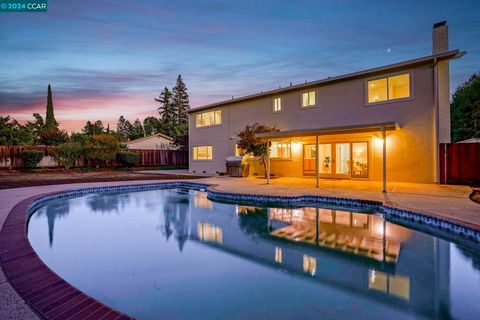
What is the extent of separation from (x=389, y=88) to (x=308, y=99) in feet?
11.8

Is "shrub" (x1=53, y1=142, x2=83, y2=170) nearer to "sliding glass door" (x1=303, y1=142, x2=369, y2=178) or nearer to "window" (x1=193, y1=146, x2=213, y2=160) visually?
"window" (x1=193, y1=146, x2=213, y2=160)

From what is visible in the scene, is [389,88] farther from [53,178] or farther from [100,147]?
[100,147]

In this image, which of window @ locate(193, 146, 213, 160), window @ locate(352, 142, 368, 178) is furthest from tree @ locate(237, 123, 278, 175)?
window @ locate(193, 146, 213, 160)

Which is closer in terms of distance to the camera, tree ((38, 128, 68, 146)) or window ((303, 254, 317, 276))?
window ((303, 254, 317, 276))

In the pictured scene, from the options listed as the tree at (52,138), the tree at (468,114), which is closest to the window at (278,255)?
the tree at (468,114)

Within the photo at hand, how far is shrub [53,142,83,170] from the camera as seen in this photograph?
2030 cm

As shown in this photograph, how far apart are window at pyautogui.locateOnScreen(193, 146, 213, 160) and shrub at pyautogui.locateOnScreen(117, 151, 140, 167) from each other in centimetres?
634

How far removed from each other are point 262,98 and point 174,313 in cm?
1381

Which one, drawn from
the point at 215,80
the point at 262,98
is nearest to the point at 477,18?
the point at 262,98

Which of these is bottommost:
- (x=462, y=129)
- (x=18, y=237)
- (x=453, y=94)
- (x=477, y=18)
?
(x=18, y=237)

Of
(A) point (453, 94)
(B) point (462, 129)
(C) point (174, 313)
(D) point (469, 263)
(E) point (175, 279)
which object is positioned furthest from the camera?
(A) point (453, 94)

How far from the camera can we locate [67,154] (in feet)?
67.1

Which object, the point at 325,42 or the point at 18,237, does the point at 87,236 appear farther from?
the point at 325,42

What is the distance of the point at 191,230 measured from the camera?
20.5 ft
